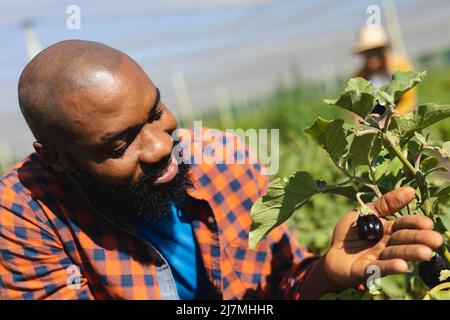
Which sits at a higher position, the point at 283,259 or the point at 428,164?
the point at 428,164

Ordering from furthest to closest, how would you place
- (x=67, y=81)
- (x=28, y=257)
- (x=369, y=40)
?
(x=369, y=40) → (x=28, y=257) → (x=67, y=81)

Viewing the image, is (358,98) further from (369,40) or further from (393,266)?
(369,40)

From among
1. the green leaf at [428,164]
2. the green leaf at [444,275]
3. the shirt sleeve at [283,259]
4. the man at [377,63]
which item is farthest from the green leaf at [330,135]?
the man at [377,63]

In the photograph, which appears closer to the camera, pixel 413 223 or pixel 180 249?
pixel 413 223

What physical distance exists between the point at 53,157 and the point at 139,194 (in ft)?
0.72

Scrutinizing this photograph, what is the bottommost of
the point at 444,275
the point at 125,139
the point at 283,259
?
the point at 283,259

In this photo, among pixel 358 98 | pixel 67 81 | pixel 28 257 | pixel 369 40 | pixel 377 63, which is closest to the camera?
pixel 358 98

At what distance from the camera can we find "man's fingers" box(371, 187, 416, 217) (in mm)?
838

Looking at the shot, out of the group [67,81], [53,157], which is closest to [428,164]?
[67,81]

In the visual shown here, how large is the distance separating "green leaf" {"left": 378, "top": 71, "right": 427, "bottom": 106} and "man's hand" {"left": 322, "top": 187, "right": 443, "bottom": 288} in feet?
0.47

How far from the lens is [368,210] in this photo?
867 mm

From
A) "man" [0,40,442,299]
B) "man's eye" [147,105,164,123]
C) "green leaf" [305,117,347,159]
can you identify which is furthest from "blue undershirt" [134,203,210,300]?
"green leaf" [305,117,347,159]

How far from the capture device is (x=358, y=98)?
0.77m
